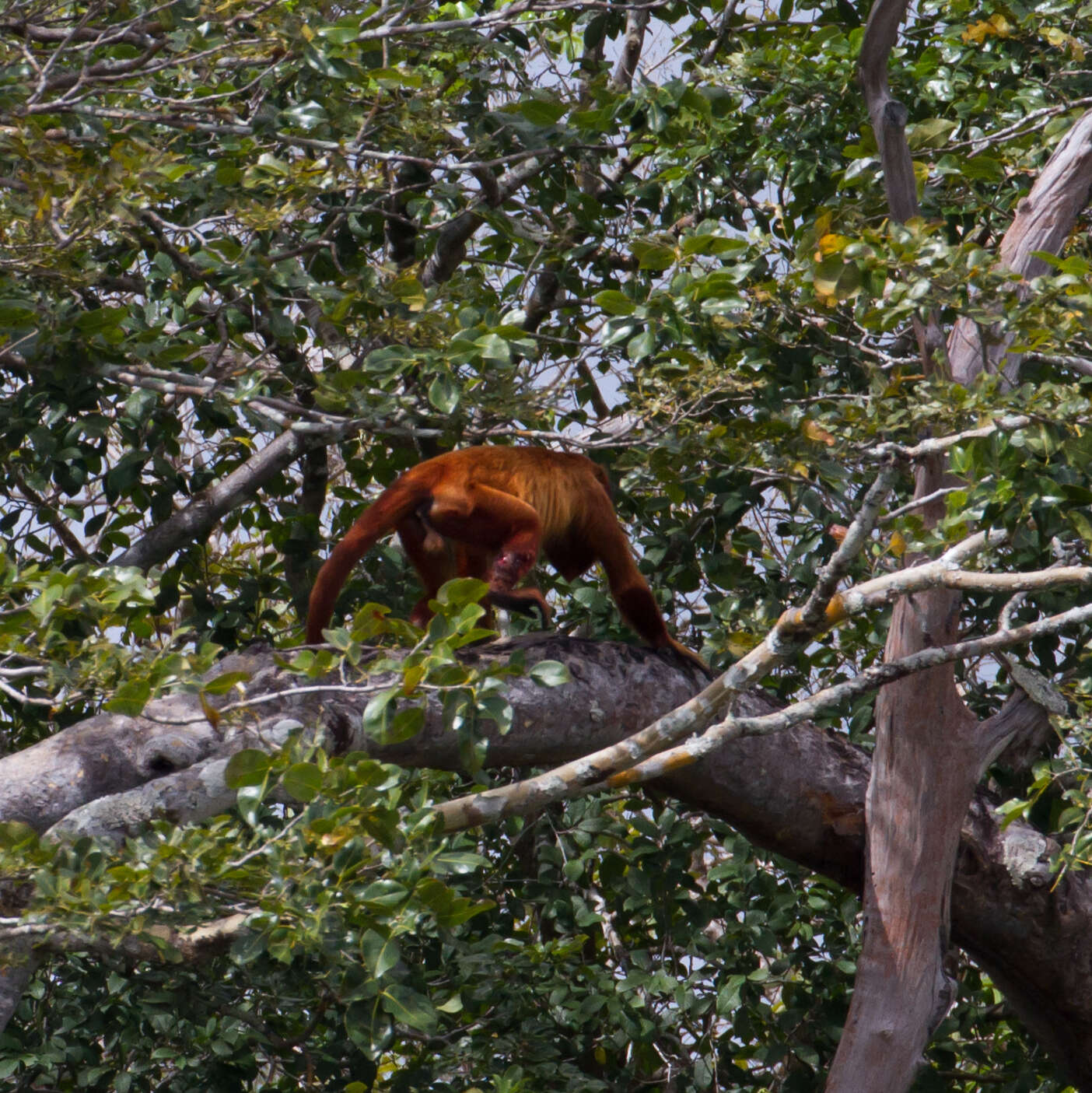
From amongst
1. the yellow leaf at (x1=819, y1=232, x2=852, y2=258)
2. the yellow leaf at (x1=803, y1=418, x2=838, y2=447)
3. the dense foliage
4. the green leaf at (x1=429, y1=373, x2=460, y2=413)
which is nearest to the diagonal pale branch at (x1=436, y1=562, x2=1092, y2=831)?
the dense foliage

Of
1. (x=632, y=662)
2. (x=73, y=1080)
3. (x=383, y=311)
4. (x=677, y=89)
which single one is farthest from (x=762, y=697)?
(x=73, y=1080)

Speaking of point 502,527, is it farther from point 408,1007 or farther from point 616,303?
point 408,1007

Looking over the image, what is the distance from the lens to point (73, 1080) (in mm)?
4742

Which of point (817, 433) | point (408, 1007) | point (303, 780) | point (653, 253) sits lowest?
point (408, 1007)

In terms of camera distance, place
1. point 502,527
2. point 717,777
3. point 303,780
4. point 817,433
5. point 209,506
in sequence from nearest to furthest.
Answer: point 303,780 → point 817,433 → point 717,777 → point 502,527 → point 209,506

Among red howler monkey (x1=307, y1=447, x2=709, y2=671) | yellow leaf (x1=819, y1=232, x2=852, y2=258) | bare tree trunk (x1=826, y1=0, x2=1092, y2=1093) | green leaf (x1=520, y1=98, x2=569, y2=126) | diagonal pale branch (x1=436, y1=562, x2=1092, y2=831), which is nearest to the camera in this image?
diagonal pale branch (x1=436, y1=562, x2=1092, y2=831)

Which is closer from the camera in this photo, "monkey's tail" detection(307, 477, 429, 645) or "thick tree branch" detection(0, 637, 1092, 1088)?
"thick tree branch" detection(0, 637, 1092, 1088)

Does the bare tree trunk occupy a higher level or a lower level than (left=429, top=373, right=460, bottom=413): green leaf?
lower

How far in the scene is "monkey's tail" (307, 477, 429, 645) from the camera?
3984 mm

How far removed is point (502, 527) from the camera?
439 cm

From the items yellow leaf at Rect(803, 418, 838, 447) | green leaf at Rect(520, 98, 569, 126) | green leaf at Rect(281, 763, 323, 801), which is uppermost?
green leaf at Rect(520, 98, 569, 126)

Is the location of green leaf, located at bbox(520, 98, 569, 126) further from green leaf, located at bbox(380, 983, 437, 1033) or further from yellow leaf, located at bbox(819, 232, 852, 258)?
green leaf, located at bbox(380, 983, 437, 1033)

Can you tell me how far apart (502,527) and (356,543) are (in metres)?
0.51

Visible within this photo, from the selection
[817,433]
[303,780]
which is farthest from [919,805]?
[303,780]
